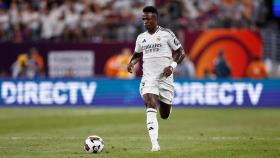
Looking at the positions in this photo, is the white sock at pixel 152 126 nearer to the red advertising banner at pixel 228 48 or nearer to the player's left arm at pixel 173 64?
the player's left arm at pixel 173 64

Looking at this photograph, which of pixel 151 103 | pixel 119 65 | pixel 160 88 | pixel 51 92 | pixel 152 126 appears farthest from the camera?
pixel 119 65

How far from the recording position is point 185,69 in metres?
33.6

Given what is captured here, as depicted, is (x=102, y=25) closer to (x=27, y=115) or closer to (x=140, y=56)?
(x=27, y=115)

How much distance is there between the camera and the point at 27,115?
2612cm

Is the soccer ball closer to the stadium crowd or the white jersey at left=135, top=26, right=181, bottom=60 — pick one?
the white jersey at left=135, top=26, right=181, bottom=60

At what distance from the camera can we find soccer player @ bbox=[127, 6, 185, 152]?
526 inches

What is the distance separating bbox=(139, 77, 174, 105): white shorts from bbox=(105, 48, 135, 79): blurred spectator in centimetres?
2004

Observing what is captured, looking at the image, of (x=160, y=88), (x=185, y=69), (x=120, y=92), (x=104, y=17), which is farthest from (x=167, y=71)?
(x=104, y=17)

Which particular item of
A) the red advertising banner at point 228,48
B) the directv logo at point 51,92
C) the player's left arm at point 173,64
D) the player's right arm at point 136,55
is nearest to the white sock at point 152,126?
the player's left arm at point 173,64

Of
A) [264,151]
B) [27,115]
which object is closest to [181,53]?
[264,151]

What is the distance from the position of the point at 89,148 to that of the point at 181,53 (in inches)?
99.9

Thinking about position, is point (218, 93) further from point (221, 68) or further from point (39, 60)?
point (39, 60)

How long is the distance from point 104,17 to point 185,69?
14.6 feet

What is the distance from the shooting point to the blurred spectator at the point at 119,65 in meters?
33.9
